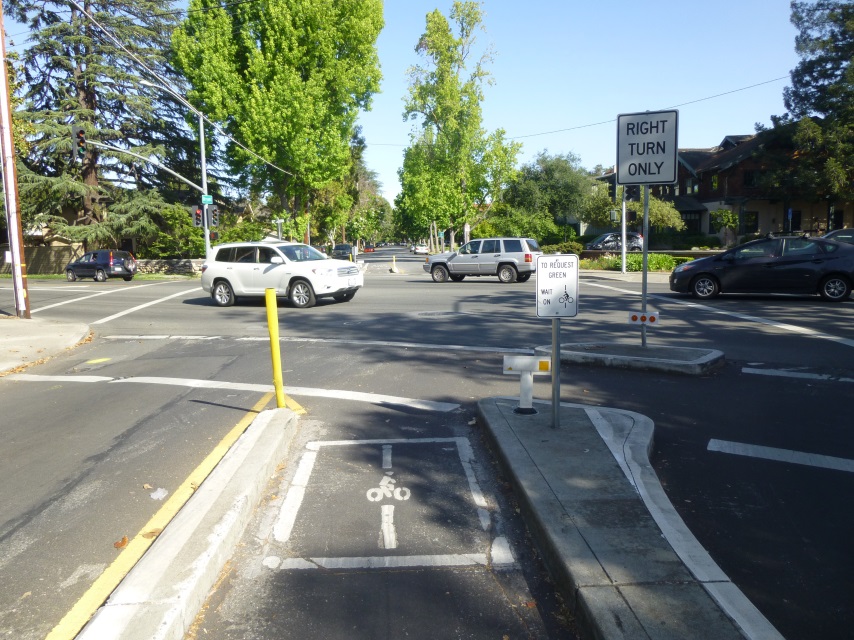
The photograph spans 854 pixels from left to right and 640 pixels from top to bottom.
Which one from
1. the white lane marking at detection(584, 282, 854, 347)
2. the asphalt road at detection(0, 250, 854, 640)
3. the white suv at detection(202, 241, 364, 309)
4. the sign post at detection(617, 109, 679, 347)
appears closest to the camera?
the asphalt road at detection(0, 250, 854, 640)

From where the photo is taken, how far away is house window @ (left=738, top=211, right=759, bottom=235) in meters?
49.7

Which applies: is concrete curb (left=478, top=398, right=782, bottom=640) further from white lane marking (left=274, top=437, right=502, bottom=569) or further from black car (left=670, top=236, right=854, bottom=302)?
black car (left=670, top=236, right=854, bottom=302)

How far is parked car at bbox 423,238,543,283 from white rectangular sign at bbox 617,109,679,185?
16.9 metres

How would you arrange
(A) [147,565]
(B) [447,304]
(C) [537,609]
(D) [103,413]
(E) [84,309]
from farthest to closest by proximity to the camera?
1. (E) [84,309]
2. (B) [447,304]
3. (D) [103,413]
4. (A) [147,565]
5. (C) [537,609]

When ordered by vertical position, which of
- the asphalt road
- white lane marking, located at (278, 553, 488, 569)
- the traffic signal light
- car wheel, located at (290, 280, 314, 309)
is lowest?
white lane marking, located at (278, 553, 488, 569)

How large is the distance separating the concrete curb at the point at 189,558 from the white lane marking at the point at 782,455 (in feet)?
12.7

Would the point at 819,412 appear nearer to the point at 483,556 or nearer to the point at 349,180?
the point at 483,556

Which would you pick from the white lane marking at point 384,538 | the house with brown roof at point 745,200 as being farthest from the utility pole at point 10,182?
the house with brown roof at point 745,200

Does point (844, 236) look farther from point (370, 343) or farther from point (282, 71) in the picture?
point (282, 71)

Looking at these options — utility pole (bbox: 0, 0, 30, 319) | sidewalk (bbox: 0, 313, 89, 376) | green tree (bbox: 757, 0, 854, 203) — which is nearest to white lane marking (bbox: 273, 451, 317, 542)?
sidewalk (bbox: 0, 313, 89, 376)

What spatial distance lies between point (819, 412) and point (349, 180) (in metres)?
54.1

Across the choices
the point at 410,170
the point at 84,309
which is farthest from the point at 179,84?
the point at 84,309

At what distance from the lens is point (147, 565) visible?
3918 mm

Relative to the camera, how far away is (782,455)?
593 centimetres
